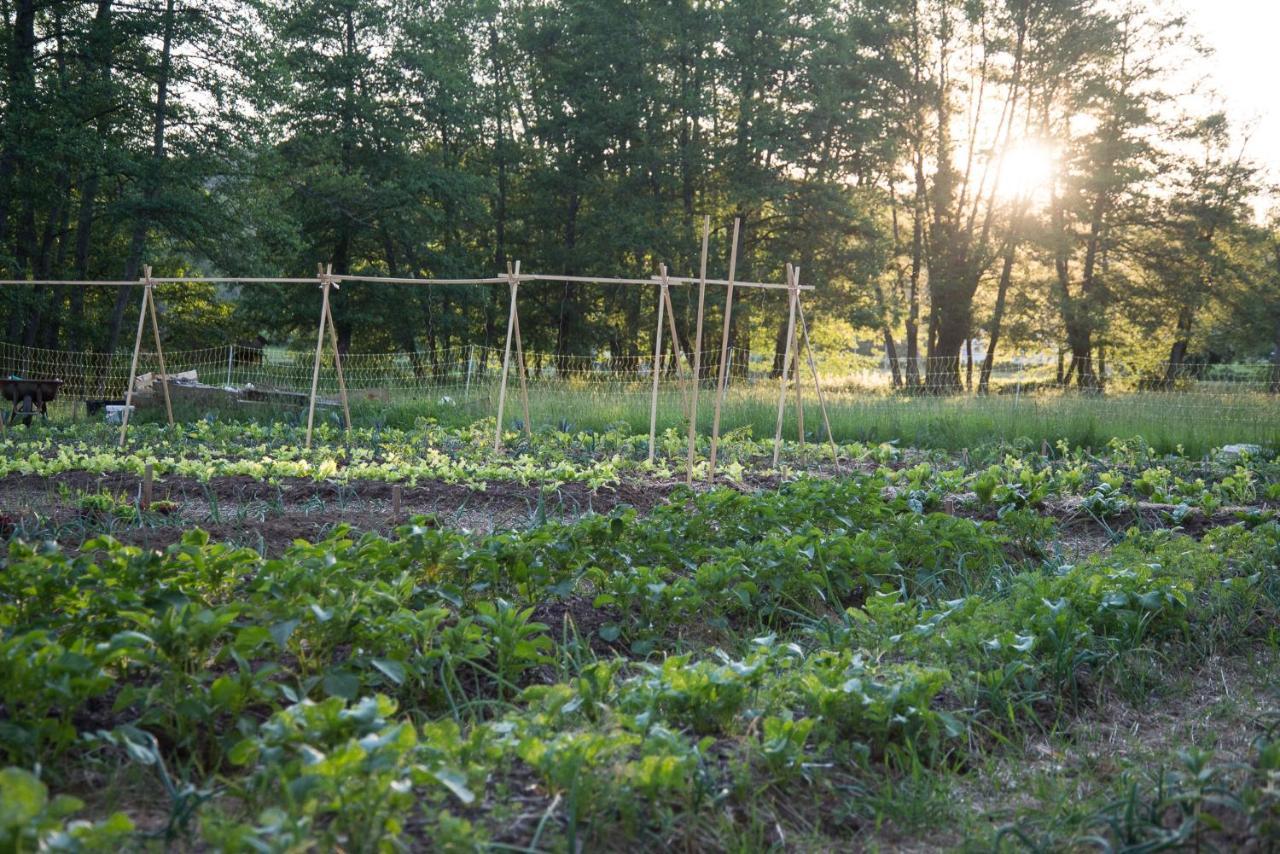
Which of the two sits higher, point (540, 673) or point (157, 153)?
point (157, 153)

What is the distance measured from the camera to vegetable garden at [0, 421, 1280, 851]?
2393 millimetres

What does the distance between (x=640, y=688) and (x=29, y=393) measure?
1355cm

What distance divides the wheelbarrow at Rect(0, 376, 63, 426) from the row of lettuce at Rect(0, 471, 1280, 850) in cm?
1140

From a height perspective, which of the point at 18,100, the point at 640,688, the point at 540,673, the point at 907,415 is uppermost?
the point at 18,100

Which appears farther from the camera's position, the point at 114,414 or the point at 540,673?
the point at 114,414

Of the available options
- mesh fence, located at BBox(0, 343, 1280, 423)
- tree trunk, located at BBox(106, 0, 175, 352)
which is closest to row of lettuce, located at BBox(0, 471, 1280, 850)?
mesh fence, located at BBox(0, 343, 1280, 423)

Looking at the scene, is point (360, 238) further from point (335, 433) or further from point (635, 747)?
point (635, 747)

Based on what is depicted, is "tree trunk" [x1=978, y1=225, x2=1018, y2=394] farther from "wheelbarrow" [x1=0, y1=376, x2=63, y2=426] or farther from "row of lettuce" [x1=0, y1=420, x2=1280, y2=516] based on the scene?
"wheelbarrow" [x1=0, y1=376, x2=63, y2=426]

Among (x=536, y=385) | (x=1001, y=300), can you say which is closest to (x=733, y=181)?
(x=1001, y=300)

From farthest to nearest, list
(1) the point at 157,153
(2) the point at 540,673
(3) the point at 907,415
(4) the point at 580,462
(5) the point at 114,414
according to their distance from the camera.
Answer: (1) the point at 157,153, (5) the point at 114,414, (3) the point at 907,415, (4) the point at 580,462, (2) the point at 540,673

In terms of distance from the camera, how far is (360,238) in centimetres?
2409

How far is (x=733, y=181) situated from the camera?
80.0 ft

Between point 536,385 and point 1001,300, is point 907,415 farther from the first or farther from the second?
point 1001,300

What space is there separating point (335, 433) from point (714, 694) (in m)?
8.42
